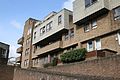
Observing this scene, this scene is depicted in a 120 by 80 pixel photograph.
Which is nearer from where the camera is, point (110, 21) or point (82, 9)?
point (110, 21)

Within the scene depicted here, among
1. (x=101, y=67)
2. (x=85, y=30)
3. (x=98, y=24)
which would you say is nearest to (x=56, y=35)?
(x=85, y=30)

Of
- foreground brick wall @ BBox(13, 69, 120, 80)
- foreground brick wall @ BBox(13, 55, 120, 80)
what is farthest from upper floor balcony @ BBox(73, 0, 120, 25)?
foreground brick wall @ BBox(13, 69, 120, 80)

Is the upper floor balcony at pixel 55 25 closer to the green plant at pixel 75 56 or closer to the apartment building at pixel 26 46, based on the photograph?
the apartment building at pixel 26 46

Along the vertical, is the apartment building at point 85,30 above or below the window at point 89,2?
below

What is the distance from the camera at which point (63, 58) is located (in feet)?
84.8

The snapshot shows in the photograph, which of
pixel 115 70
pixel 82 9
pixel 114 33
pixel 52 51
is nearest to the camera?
pixel 115 70

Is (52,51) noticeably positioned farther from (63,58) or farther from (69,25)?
Answer: (63,58)

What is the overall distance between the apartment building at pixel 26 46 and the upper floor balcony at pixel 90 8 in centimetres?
1955

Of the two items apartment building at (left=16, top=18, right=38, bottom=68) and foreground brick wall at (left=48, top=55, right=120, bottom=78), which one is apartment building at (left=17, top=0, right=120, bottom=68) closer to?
foreground brick wall at (left=48, top=55, right=120, bottom=78)

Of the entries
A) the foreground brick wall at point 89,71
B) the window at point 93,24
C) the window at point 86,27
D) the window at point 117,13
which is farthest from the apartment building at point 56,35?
the foreground brick wall at point 89,71

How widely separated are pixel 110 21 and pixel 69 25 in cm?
963

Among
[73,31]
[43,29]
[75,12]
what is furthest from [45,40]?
[75,12]

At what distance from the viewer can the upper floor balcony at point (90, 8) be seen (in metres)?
24.0

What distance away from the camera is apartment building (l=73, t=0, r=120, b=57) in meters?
23.1
